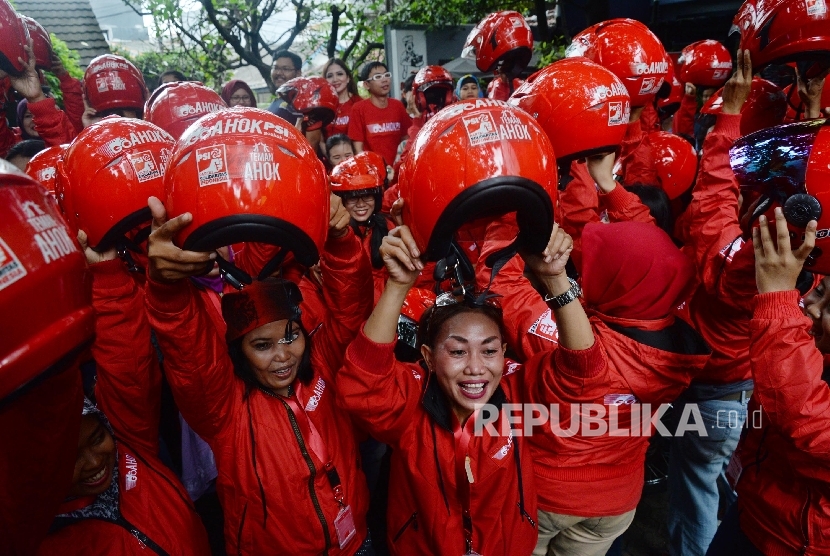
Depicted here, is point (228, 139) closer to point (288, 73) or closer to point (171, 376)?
point (171, 376)

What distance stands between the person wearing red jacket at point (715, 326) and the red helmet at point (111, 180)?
246cm

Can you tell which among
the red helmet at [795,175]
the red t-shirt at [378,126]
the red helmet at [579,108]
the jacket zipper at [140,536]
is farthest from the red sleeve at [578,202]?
the red t-shirt at [378,126]

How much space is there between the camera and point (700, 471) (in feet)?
10.9

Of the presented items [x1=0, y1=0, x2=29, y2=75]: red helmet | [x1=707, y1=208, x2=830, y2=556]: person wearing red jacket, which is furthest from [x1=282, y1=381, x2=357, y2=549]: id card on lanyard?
[x1=0, y1=0, x2=29, y2=75]: red helmet

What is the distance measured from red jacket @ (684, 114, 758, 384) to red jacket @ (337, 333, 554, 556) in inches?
38.2

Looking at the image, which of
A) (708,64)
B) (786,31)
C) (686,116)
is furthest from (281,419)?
(686,116)

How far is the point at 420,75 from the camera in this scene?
7578 millimetres

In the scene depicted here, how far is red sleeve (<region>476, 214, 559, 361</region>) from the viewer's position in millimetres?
2766

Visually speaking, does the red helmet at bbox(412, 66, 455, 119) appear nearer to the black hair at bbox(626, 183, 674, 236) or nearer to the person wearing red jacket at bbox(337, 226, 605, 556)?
the black hair at bbox(626, 183, 674, 236)

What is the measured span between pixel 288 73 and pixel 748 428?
7.56m

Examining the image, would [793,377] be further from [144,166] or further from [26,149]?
[26,149]

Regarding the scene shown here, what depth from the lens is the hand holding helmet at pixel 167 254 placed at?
4.97 feet

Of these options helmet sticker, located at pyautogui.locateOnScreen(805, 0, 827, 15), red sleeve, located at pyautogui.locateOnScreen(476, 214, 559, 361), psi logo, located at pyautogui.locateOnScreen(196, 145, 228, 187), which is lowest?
red sleeve, located at pyautogui.locateOnScreen(476, 214, 559, 361)

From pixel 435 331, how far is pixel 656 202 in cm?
259
